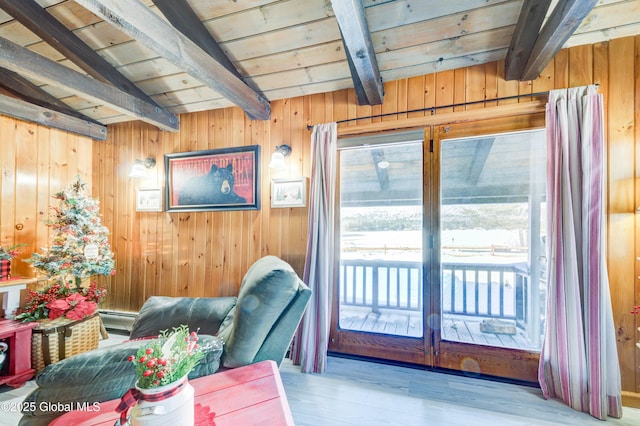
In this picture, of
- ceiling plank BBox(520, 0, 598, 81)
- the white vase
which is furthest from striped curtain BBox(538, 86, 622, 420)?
the white vase

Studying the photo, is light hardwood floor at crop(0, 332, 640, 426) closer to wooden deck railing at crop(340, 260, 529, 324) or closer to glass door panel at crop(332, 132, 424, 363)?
glass door panel at crop(332, 132, 424, 363)

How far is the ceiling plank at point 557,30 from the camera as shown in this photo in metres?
1.35

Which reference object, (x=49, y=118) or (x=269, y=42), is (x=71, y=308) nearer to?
(x=49, y=118)

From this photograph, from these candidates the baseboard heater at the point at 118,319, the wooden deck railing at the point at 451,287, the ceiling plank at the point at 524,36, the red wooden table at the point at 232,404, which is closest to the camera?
the red wooden table at the point at 232,404

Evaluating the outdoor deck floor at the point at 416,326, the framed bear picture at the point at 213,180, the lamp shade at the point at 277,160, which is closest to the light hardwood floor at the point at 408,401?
the outdoor deck floor at the point at 416,326

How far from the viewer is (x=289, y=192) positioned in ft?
8.45

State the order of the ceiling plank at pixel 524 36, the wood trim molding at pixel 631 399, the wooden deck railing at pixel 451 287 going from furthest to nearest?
the wooden deck railing at pixel 451 287 < the wood trim molding at pixel 631 399 < the ceiling plank at pixel 524 36

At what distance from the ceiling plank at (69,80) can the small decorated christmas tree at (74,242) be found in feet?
Result: 3.25

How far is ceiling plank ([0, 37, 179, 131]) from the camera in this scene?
1.81 metres

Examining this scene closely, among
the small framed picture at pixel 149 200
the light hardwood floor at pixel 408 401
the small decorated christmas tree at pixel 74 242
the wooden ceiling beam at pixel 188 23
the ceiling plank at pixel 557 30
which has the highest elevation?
the wooden ceiling beam at pixel 188 23

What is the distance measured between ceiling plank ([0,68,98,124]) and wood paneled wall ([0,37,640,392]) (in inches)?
11.1

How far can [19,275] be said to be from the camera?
8.90ft

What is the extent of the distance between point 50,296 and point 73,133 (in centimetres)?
190

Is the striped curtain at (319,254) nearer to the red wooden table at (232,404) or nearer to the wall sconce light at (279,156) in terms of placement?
the wall sconce light at (279,156)
